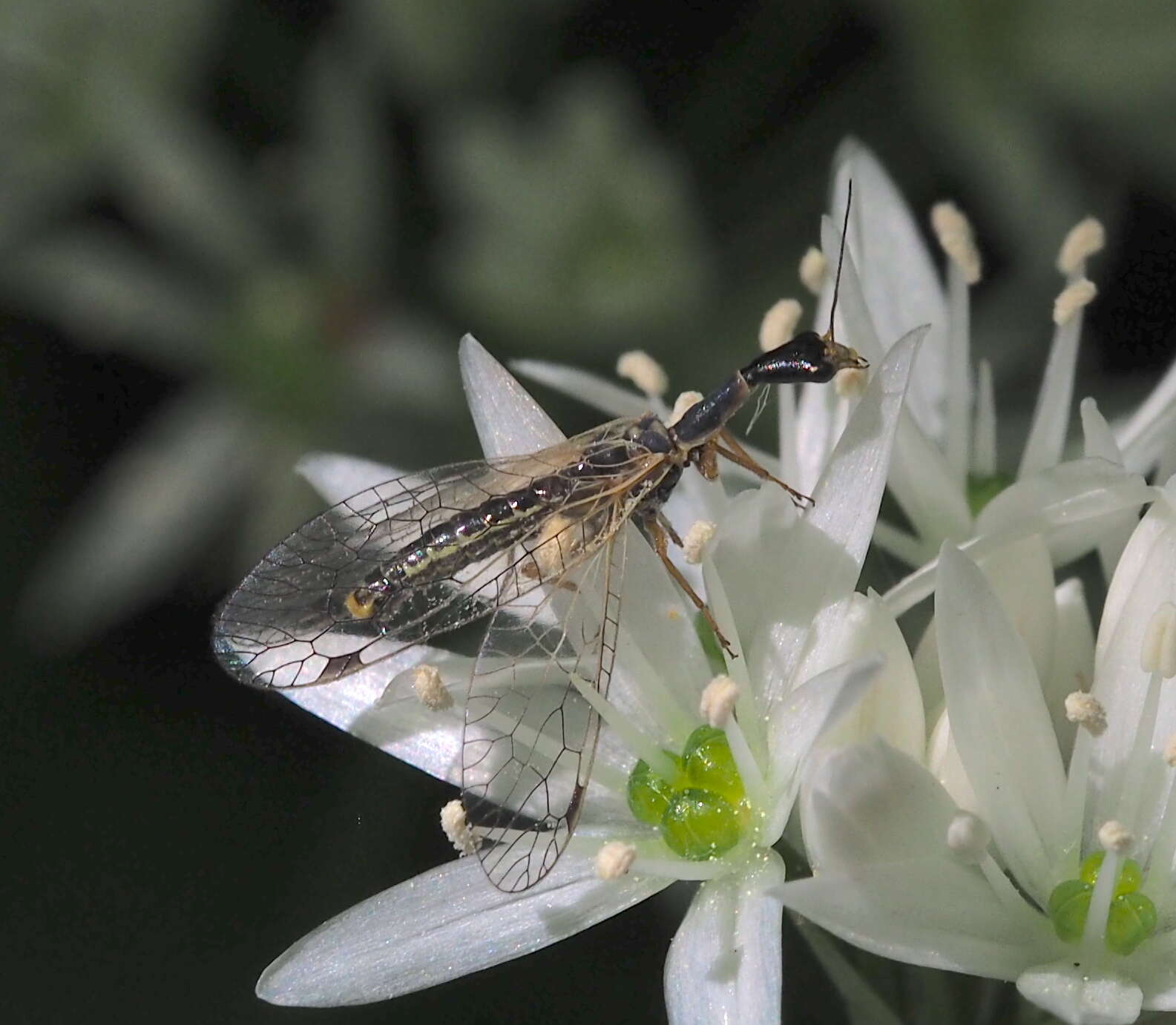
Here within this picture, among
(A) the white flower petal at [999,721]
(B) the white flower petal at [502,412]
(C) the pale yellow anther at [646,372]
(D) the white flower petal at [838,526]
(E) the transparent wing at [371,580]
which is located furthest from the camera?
(C) the pale yellow anther at [646,372]

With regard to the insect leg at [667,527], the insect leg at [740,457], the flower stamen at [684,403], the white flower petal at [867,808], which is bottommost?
the white flower petal at [867,808]

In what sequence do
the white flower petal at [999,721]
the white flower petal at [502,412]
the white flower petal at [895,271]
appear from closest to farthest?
the white flower petal at [999,721] < the white flower petal at [502,412] < the white flower petal at [895,271]

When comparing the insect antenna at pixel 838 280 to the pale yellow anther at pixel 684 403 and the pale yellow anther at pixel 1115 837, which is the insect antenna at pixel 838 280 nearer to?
the pale yellow anther at pixel 684 403

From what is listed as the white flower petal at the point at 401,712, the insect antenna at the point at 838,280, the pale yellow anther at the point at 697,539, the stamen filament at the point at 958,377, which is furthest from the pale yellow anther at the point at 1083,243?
the white flower petal at the point at 401,712

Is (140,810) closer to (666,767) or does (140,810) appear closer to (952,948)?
(666,767)

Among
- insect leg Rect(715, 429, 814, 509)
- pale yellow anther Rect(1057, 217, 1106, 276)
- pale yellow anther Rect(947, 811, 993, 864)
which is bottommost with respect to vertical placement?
pale yellow anther Rect(947, 811, 993, 864)

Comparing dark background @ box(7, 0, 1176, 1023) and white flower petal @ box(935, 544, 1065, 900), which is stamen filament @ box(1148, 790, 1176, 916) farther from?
dark background @ box(7, 0, 1176, 1023)

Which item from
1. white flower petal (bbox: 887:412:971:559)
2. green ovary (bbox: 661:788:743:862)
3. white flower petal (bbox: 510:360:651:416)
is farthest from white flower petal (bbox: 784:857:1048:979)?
white flower petal (bbox: 510:360:651:416)

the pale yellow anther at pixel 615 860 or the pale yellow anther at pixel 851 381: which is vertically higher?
the pale yellow anther at pixel 851 381

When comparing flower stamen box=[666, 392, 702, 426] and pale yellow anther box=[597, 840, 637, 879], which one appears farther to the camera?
flower stamen box=[666, 392, 702, 426]
